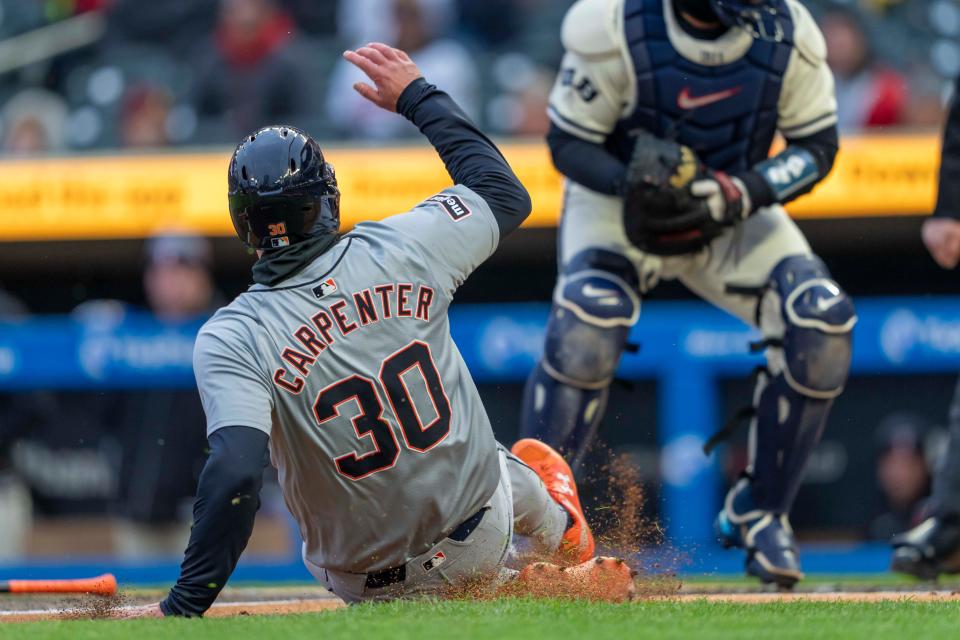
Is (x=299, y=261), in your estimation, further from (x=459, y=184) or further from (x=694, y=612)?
(x=694, y=612)

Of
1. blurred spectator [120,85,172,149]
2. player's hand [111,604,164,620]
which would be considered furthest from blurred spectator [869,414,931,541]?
player's hand [111,604,164,620]

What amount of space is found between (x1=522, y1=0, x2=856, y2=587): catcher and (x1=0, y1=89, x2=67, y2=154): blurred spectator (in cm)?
633

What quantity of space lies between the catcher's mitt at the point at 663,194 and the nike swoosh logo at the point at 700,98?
14cm

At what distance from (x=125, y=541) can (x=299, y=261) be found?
572 cm

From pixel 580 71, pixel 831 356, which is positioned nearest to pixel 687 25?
pixel 580 71

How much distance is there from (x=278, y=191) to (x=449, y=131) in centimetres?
58

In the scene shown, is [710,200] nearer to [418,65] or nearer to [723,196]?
[723,196]

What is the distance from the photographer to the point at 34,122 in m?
10.8

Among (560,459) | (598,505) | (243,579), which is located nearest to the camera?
(560,459)

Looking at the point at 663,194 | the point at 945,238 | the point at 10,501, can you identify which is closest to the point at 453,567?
the point at 663,194

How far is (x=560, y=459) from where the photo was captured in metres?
4.54

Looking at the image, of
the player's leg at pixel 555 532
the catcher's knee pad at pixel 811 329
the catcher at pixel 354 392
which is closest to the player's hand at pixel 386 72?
the catcher at pixel 354 392

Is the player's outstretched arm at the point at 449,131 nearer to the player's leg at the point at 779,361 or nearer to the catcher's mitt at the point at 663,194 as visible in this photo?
the catcher's mitt at the point at 663,194

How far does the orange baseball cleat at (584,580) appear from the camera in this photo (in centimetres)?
370
